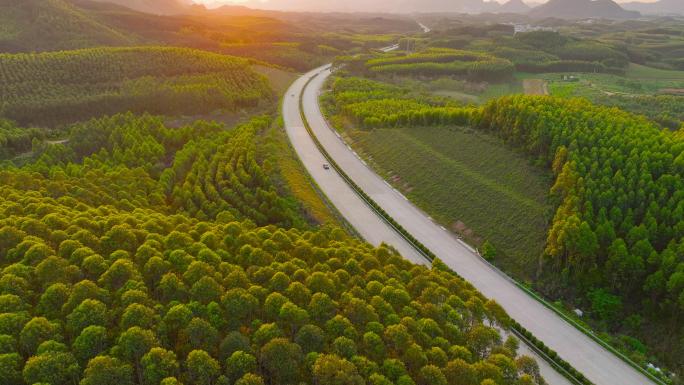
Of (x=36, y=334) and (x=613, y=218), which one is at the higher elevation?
(x=36, y=334)

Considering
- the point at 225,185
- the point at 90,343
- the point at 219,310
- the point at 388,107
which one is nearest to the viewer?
the point at 90,343

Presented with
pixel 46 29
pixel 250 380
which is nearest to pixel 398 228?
pixel 250 380

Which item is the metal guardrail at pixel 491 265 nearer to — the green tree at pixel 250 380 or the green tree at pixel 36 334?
the green tree at pixel 250 380

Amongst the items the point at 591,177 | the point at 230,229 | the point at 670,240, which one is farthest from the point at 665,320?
the point at 230,229

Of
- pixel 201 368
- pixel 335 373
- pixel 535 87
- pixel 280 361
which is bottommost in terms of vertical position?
pixel 535 87

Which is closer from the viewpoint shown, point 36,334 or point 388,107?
point 36,334

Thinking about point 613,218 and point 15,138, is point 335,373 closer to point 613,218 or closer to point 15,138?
point 613,218

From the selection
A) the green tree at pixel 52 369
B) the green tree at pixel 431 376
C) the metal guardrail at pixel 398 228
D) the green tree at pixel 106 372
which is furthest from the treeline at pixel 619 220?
the green tree at pixel 52 369
